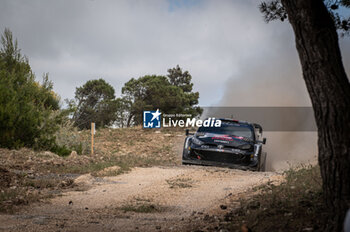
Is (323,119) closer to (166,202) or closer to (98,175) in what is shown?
(166,202)

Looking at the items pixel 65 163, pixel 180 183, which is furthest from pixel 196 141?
pixel 65 163

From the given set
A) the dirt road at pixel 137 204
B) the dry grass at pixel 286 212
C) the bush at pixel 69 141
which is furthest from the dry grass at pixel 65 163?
the dry grass at pixel 286 212

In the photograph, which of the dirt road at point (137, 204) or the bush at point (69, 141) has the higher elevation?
the bush at point (69, 141)

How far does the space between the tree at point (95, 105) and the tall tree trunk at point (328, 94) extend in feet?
108

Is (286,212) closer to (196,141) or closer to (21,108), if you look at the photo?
(196,141)

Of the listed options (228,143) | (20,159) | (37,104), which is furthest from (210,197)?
(37,104)

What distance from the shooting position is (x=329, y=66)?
4.69 metres

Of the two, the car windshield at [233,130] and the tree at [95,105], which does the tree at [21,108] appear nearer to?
the car windshield at [233,130]

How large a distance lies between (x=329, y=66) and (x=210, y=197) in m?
4.64

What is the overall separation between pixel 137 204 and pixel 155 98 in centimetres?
3101

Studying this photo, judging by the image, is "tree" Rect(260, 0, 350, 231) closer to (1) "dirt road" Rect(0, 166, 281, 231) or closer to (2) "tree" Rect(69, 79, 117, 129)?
(1) "dirt road" Rect(0, 166, 281, 231)

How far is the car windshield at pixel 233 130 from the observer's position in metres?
14.4

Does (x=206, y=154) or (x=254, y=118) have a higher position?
(x=254, y=118)

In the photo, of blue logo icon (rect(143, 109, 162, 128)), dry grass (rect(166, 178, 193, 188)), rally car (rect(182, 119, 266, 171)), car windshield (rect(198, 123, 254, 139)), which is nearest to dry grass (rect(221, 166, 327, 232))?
dry grass (rect(166, 178, 193, 188))
